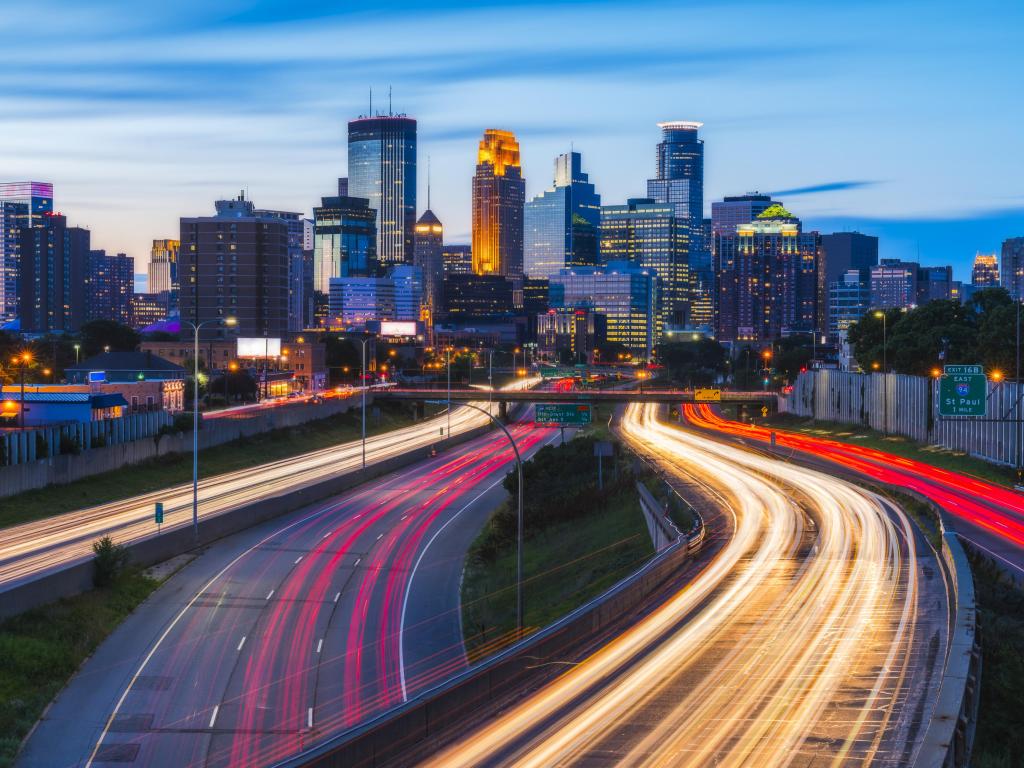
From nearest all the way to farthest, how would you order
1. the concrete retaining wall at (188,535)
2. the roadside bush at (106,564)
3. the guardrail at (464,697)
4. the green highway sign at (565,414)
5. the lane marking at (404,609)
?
the guardrail at (464,697) < the lane marking at (404,609) < the concrete retaining wall at (188,535) < the roadside bush at (106,564) < the green highway sign at (565,414)

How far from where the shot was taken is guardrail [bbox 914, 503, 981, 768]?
2067 cm

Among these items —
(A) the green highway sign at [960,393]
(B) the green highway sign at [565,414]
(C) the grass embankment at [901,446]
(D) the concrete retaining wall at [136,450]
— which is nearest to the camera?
(A) the green highway sign at [960,393]

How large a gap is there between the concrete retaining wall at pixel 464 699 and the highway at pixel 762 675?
2.11 feet

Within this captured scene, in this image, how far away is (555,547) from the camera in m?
61.8

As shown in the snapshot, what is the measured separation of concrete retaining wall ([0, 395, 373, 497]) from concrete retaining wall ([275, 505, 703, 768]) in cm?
4140

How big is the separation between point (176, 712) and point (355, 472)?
50220 mm

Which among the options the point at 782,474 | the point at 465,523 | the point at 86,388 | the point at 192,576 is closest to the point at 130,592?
the point at 192,576

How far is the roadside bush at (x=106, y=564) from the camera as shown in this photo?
153ft

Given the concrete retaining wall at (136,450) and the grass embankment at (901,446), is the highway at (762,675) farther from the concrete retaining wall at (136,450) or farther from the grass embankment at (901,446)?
the concrete retaining wall at (136,450)

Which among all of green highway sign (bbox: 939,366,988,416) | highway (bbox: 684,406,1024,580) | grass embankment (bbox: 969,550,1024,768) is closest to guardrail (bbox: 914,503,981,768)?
grass embankment (bbox: 969,550,1024,768)

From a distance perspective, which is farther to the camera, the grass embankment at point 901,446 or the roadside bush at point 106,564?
the grass embankment at point 901,446

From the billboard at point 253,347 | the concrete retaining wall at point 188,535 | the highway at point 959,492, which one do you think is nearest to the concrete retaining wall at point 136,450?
the concrete retaining wall at point 188,535

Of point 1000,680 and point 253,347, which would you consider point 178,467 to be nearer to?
point 1000,680

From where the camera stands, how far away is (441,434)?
11575 centimetres
